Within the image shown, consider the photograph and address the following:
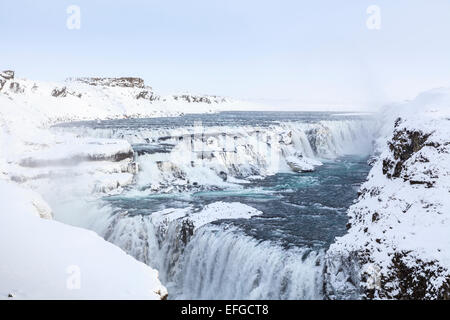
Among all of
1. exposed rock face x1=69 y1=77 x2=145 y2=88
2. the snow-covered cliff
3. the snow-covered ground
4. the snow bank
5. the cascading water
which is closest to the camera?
the snow bank

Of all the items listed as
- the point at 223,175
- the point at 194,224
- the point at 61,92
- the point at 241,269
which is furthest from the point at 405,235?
the point at 61,92

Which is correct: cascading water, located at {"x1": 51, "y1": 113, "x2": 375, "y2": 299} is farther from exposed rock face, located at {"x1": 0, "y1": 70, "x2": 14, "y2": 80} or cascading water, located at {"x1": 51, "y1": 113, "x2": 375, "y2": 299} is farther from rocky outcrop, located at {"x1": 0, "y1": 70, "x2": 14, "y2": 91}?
exposed rock face, located at {"x1": 0, "y1": 70, "x2": 14, "y2": 80}

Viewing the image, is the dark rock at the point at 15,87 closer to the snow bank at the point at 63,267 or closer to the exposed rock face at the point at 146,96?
the exposed rock face at the point at 146,96

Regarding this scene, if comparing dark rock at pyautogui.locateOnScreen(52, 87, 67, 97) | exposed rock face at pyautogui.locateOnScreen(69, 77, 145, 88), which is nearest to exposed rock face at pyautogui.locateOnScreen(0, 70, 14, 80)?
dark rock at pyautogui.locateOnScreen(52, 87, 67, 97)

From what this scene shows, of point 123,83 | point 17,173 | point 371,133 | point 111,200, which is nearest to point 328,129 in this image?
point 371,133

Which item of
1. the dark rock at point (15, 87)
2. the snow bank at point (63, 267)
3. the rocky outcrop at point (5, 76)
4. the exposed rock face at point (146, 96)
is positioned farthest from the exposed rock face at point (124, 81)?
the snow bank at point (63, 267)

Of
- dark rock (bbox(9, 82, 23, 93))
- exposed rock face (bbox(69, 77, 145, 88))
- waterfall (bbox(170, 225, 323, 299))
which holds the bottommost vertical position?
waterfall (bbox(170, 225, 323, 299))

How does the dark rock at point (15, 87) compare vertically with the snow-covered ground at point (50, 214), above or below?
above
